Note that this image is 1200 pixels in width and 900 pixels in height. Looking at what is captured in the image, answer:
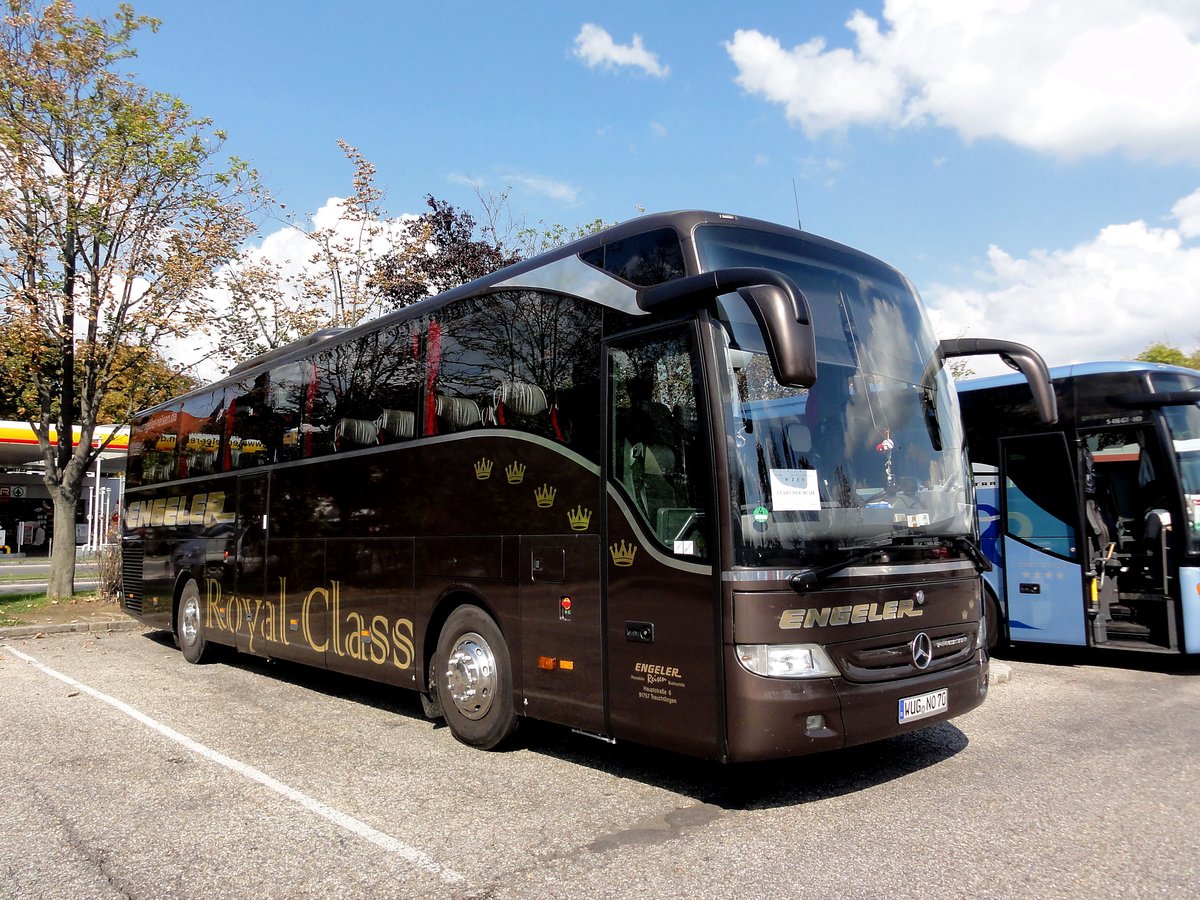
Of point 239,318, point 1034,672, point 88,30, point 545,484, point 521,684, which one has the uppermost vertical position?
point 88,30

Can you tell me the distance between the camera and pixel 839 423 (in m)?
5.34

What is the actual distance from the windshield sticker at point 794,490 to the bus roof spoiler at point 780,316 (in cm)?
59

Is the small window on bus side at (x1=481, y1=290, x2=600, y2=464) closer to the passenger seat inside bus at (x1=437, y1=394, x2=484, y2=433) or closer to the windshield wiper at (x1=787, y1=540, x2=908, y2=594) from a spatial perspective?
the passenger seat inside bus at (x1=437, y1=394, x2=484, y2=433)

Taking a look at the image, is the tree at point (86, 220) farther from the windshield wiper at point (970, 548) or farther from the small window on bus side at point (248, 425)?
the windshield wiper at point (970, 548)

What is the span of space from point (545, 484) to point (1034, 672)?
22.7 feet

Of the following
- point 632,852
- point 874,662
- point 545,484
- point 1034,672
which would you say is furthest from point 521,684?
point 1034,672

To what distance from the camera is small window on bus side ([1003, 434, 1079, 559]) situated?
33.4ft

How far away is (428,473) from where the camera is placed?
732 centimetres

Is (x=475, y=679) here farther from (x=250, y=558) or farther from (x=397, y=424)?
(x=250, y=558)

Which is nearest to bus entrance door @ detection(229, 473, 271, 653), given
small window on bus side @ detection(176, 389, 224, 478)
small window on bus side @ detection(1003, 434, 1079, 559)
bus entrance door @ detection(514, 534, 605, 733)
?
small window on bus side @ detection(176, 389, 224, 478)

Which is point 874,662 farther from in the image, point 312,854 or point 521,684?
point 312,854

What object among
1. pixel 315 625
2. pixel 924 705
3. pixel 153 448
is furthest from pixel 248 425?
pixel 924 705

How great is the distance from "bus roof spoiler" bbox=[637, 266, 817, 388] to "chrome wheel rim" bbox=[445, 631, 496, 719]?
326 centimetres

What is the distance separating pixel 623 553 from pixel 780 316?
176 cm
